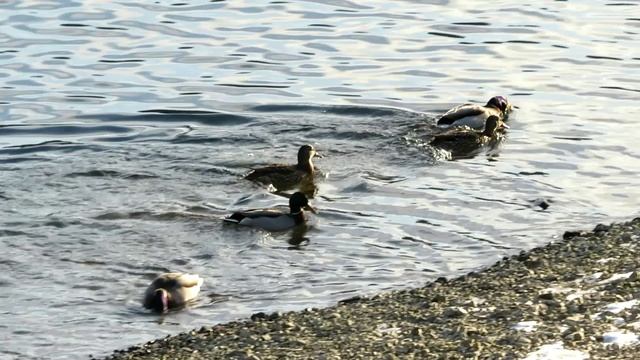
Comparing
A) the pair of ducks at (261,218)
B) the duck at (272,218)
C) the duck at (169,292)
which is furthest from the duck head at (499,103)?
the duck at (169,292)

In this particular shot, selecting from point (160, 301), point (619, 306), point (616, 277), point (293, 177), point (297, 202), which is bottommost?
point (293, 177)

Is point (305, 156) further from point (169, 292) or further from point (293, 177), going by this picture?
point (169, 292)

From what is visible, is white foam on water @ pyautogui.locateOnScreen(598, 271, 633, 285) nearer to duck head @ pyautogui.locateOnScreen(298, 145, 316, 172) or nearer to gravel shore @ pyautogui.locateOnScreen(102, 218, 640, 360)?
gravel shore @ pyautogui.locateOnScreen(102, 218, 640, 360)

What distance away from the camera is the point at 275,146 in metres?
19.6

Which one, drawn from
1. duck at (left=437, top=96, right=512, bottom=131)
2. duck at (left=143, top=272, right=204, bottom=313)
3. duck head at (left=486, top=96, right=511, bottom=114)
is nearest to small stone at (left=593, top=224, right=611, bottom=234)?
duck at (left=143, top=272, right=204, bottom=313)

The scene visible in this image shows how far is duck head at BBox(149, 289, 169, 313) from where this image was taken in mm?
13141

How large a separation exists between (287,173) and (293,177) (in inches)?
5.5

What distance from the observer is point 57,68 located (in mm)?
22844

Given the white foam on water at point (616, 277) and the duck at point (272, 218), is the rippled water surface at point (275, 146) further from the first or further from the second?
the white foam on water at point (616, 277)

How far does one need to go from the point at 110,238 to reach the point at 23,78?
744 cm

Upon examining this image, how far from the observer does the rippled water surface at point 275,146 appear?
14.3 meters

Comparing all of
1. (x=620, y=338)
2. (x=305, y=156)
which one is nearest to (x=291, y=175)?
(x=305, y=156)

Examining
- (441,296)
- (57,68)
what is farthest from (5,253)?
(57,68)

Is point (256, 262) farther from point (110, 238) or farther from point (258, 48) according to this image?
point (258, 48)
